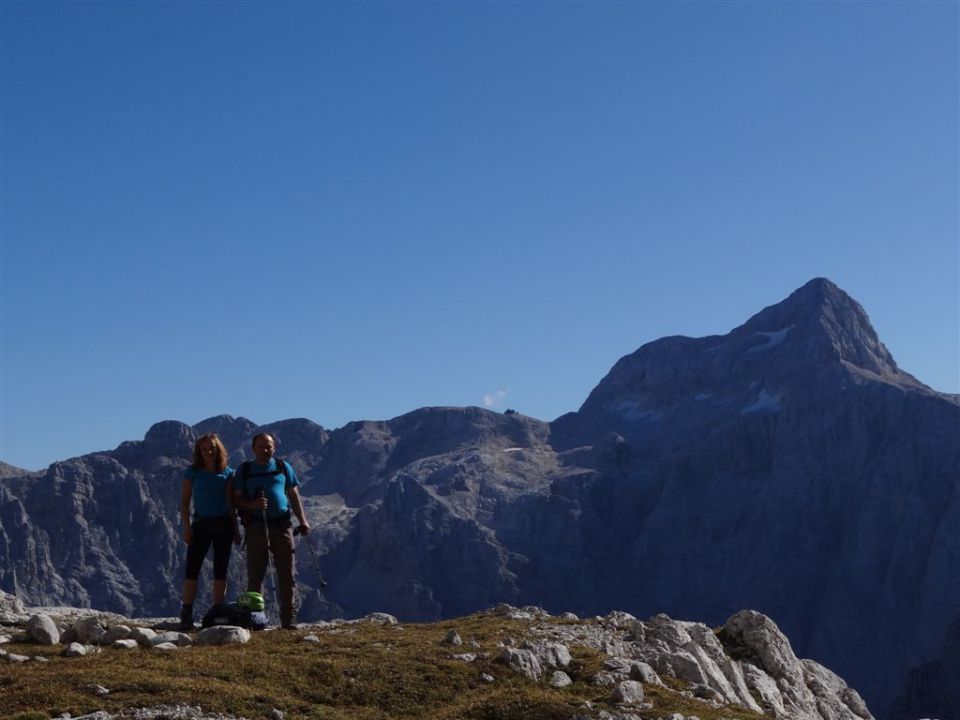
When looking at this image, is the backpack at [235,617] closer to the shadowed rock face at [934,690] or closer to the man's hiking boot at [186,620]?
the man's hiking boot at [186,620]

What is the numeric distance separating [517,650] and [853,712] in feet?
45.0

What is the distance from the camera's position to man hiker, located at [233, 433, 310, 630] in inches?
955

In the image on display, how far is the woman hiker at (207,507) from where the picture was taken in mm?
24219

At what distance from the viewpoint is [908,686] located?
188 metres

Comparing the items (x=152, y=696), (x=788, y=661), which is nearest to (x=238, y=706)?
(x=152, y=696)

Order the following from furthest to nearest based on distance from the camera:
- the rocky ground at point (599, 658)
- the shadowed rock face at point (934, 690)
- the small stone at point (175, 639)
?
the shadowed rock face at point (934, 690), the small stone at point (175, 639), the rocky ground at point (599, 658)

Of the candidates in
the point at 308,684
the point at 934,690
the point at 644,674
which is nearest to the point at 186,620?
the point at 308,684

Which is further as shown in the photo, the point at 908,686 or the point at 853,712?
the point at 908,686

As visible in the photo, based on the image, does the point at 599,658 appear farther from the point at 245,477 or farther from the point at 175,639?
the point at 175,639

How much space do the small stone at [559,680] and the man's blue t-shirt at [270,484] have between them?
285 inches

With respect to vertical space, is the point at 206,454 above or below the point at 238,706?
above

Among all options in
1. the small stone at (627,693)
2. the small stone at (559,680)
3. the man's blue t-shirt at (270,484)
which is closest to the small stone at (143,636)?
the man's blue t-shirt at (270,484)

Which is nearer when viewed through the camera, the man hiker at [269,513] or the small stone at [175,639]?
the small stone at [175,639]

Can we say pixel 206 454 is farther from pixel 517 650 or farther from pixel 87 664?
pixel 517 650
